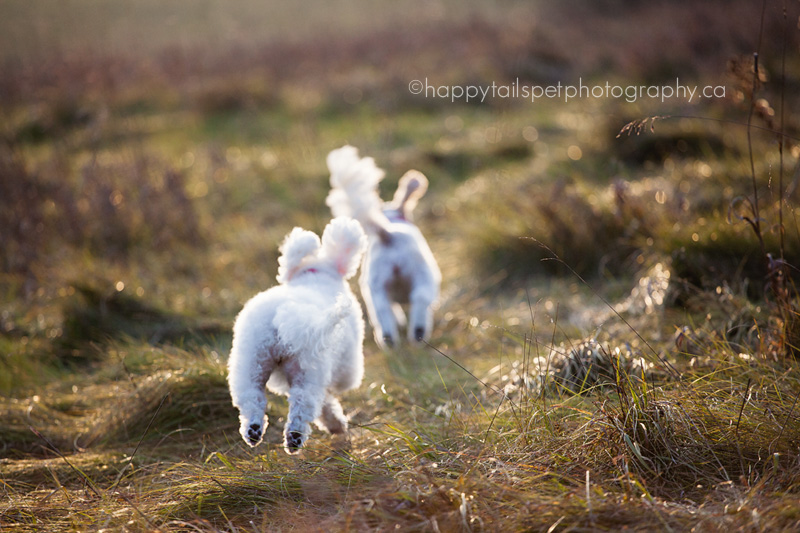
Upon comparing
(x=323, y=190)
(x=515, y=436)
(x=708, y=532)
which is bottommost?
(x=323, y=190)

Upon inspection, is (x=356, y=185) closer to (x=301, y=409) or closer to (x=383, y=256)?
(x=383, y=256)

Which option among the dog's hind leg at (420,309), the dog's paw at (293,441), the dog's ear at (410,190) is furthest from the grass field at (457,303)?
the dog's ear at (410,190)

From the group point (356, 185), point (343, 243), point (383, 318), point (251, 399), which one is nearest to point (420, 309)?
point (383, 318)

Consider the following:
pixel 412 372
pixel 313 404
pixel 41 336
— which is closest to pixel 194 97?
pixel 41 336

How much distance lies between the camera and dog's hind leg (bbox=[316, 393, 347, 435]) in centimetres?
317

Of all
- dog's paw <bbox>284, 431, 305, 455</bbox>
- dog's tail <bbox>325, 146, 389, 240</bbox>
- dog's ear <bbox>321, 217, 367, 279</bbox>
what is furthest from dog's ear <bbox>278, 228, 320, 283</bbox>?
dog's tail <bbox>325, 146, 389, 240</bbox>

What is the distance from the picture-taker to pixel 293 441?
2.60 meters

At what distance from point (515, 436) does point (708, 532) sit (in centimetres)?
87

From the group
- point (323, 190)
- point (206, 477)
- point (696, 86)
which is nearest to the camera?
point (206, 477)

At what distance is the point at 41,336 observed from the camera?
490 centimetres

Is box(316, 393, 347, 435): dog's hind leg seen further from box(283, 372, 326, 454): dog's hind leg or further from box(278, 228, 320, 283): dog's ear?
box(278, 228, 320, 283): dog's ear

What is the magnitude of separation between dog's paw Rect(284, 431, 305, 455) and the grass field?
8 cm

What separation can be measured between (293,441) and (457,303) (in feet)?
10.3

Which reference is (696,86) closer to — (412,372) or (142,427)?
(412,372)
